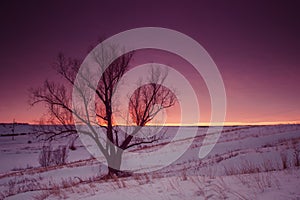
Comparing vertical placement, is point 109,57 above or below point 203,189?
above

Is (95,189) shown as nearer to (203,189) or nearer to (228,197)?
(203,189)

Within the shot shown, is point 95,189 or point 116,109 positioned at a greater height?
point 116,109

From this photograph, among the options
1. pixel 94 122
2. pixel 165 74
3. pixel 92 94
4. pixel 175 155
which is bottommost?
pixel 175 155

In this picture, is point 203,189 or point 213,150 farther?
point 213,150

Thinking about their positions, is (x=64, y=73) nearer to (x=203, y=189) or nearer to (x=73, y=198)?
(x=73, y=198)

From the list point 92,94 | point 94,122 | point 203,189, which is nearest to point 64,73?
point 92,94

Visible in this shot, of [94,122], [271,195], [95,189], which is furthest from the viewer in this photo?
[94,122]

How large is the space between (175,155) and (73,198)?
20851 millimetres

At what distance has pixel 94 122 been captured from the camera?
1911 centimetres

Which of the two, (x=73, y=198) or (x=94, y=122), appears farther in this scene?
(x=94, y=122)

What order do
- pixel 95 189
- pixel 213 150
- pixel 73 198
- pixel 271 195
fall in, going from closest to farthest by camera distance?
pixel 271 195 < pixel 73 198 < pixel 95 189 < pixel 213 150

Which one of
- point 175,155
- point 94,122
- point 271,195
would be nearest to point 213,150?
point 175,155

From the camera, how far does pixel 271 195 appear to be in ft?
17.2

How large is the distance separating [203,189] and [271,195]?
1.44 meters
